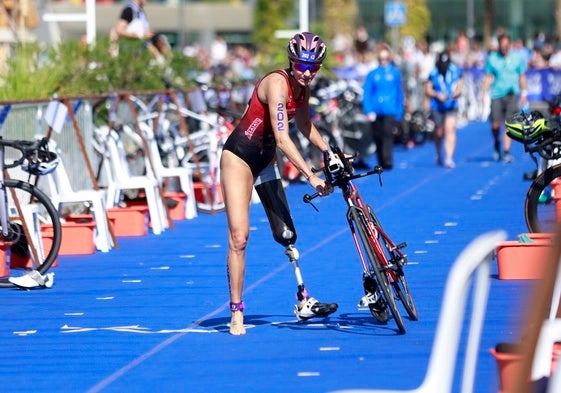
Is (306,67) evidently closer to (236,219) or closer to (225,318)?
(236,219)

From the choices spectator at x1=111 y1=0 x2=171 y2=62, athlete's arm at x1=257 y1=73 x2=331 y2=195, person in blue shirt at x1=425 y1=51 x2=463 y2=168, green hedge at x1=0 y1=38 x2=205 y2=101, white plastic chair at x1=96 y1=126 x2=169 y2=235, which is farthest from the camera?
person in blue shirt at x1=425 y1=51 x2=463 y2=168

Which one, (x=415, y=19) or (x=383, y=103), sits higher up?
(x=383, y=103)

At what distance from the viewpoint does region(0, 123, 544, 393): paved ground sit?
8734 millimetres

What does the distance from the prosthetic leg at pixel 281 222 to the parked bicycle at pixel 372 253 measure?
27 cm

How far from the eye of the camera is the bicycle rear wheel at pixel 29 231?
12805 mm

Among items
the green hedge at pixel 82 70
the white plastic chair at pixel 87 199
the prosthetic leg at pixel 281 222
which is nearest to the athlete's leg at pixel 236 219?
the prosthetic leg at pixel 281 222

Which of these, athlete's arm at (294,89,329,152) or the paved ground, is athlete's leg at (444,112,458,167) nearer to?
the paved ground

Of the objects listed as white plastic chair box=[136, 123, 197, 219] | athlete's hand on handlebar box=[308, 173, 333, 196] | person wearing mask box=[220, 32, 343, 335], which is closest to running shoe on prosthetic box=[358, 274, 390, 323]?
person wearing mask box=[220, 32, 343, 335]

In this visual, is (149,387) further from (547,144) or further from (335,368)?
(547,144)

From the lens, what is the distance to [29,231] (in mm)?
13242

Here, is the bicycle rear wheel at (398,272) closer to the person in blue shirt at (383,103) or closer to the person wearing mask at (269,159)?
the person wearing mask at (269,159)

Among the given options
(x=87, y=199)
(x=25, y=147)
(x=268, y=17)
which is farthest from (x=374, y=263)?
(x=268, y=17)

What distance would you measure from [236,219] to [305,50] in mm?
1163

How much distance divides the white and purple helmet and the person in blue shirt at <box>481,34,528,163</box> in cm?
1575
